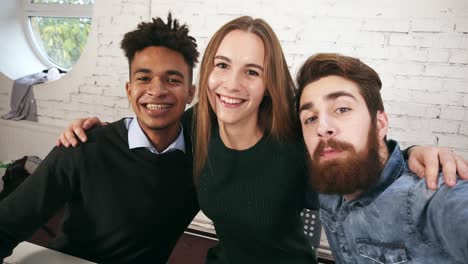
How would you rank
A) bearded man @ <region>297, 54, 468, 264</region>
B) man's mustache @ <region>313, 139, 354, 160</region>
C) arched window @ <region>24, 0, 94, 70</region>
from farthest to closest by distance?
arched window @ <region>24, 0, 94, 70</region>
man's mustache @ <region>313, 139, 354, 160</region>
bearded man @ <region>297, 54, 468, 264</region>

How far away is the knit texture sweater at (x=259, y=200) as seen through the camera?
3.47ft

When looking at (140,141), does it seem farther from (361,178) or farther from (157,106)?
(361,178)

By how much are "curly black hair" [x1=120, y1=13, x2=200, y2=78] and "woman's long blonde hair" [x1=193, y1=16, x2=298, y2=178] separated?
0.10 m

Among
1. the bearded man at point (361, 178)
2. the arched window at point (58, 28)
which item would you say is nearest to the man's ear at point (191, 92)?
the bearded man at point (361, 178)

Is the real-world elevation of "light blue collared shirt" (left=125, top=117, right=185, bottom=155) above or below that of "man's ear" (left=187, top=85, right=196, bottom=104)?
below

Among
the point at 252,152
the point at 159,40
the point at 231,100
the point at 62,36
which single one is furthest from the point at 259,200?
the point at 62,36

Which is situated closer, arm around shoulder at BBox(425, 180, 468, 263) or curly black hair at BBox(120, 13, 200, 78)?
arm around shoulder at BBox(425, 180, 468, 263)

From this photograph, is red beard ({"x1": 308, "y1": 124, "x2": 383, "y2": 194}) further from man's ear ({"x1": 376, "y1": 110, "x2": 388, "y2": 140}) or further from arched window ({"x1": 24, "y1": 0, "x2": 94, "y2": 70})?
arched window ({"x1": 24, "y1": 0, "x2": 94, "y2": 70})

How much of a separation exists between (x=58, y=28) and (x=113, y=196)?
3193 mm

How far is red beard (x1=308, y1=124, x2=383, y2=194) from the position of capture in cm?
81

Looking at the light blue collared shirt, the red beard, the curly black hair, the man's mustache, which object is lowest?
the light blue collared shirt

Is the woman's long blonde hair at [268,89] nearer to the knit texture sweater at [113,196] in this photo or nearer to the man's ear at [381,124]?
the knit texture sweater at [113,196]

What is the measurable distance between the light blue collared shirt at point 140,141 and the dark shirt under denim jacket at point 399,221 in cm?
55

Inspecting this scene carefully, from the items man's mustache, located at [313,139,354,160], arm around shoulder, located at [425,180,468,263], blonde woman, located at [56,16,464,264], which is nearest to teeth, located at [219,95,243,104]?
blonde woman, located at [56,16,464,264]
